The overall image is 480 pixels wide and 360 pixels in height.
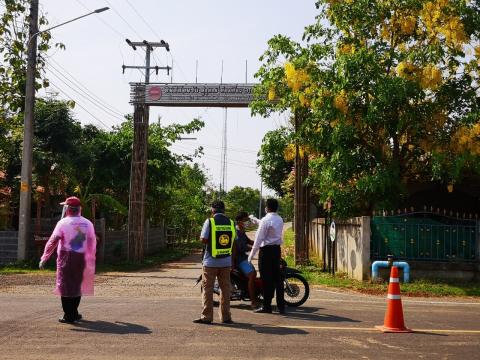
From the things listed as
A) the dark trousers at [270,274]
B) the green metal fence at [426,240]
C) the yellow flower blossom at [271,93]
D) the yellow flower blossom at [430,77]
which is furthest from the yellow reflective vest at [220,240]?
the yellow flower blossom at [271,93]

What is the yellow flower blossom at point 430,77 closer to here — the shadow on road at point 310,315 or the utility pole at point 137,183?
the shadow on road at point 310,315

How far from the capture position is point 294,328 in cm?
868

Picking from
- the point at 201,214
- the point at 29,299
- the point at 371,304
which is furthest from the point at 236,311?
the point at 201,214

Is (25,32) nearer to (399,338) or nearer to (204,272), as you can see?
(204,272)

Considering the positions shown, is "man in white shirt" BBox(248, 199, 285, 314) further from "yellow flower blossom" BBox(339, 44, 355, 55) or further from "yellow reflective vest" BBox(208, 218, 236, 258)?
"yellow flower blossom" BBox(339, 44, 355, 55)

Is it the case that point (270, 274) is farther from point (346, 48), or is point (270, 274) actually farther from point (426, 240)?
point (346, 48)

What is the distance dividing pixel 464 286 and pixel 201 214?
80.3ft

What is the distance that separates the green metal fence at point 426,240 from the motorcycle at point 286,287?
5539mm

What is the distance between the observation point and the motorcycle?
34.9 ft

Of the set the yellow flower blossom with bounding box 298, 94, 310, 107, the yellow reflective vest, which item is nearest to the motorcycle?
the yellow reflective vest

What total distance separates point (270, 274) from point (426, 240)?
7.40 m

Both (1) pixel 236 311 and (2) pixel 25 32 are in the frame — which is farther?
(2) pixel 25 32

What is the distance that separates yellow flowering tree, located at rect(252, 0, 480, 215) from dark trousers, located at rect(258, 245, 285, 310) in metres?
6.20

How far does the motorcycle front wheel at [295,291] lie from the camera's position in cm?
1092
